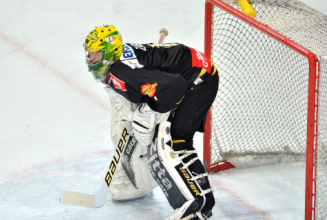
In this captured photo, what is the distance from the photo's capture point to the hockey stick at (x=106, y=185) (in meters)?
2.82

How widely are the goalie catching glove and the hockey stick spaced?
0.94 ft

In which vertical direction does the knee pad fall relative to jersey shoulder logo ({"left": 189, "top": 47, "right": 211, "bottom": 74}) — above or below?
below

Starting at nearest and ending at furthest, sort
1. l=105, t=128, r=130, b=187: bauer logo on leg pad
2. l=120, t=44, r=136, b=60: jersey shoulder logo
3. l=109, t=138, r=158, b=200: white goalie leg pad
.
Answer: l=120, t=44, r=136, b=60: jersey shoulder logo, l=105, t=128, r=130, b=187: bauer logo on leg pad, l=109, t=138, r=158, b=200: white goalie leg pad

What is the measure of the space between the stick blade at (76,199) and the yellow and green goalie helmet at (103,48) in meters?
0.67

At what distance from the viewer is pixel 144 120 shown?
2635 millimetres

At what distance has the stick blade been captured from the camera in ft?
8.93

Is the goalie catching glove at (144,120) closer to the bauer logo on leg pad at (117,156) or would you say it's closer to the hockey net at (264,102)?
the bauer logo on leg pad at (117,156)

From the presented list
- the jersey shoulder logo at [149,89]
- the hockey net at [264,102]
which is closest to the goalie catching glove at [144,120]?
the jersey shoulder logo at [149,89]

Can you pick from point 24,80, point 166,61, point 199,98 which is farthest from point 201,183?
point 24,80

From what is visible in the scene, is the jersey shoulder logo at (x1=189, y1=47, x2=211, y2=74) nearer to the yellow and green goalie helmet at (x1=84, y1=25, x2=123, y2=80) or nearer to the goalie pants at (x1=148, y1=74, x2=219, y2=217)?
the goalie pants at (x1=148, y1=74, x2=219, y2=217)

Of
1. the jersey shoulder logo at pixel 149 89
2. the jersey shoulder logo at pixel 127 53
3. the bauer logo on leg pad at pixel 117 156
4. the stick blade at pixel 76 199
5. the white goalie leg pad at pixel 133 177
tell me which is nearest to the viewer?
Result: the jersey shoulder logo at pixel 149 89

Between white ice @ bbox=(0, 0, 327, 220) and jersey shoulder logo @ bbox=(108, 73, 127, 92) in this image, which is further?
white ice @ bbox=(0, 0, 327, 220)

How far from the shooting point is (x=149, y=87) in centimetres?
247

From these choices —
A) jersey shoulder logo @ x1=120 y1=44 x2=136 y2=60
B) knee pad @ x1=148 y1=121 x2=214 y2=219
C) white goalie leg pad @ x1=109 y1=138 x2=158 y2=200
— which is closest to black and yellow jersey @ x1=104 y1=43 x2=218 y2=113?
jersey shoulder logo @ x1=120 y1=44 x2=136 y2=60
